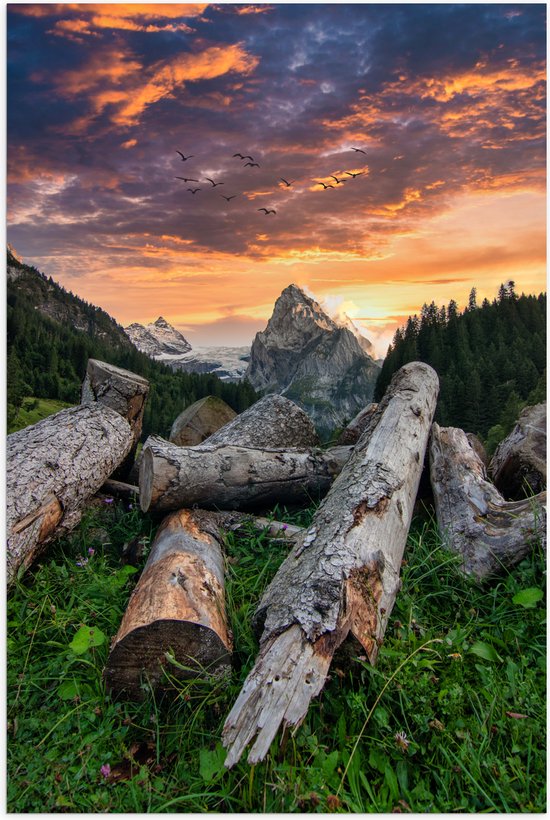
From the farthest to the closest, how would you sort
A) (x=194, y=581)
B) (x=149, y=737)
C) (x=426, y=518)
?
(x=426, y=518), (x=194, y=581), (x=149, y=737)

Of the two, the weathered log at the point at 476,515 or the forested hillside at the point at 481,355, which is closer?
the weathered log at the point at 476,515

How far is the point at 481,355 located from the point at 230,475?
84291 millimetres

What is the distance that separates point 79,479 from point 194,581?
2.35 metres

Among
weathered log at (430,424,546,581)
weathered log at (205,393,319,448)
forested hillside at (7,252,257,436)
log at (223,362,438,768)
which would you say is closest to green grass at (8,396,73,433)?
forested hillside at (7,252,257,436)

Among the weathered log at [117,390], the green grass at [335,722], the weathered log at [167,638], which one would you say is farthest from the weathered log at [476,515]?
the weathered log at [117,390]

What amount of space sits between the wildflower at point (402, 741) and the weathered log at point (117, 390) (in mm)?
5252

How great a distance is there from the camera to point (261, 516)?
20.4 ft

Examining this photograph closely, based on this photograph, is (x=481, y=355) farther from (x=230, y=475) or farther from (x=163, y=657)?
(x=163, y=657)

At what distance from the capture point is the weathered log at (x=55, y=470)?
4824 millimetres

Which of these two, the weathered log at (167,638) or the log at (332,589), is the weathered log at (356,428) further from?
the weathered log at (167,638)

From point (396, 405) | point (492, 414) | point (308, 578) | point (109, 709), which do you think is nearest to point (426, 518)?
point (396, 405)

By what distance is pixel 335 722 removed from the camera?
3.22 metres

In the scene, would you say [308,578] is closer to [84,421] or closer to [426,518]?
[426,518]

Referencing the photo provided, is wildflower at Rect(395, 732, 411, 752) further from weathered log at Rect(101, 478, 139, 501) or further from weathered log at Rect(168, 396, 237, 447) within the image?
weathered log at Rect(168, 396, 237, 447)
